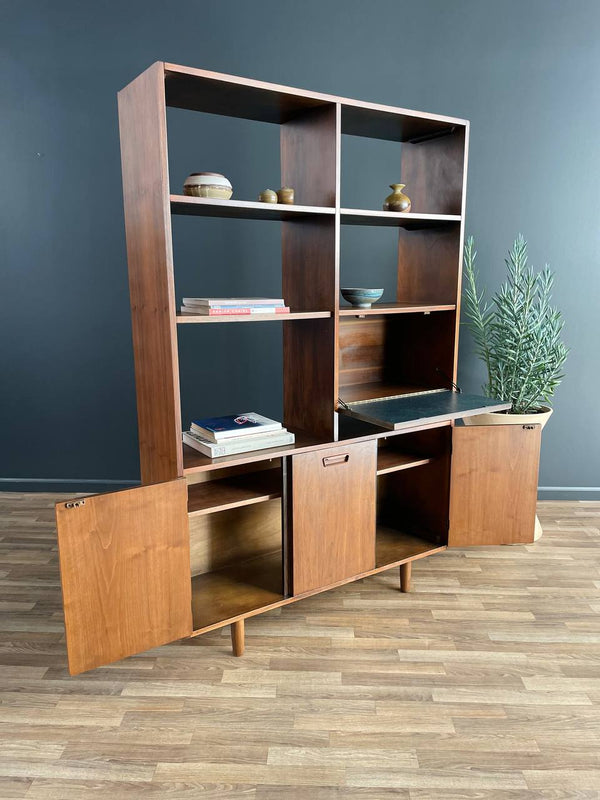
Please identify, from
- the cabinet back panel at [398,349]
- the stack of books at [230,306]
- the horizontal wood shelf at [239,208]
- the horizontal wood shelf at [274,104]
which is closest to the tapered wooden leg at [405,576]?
the cabinet back panel at [398,349]

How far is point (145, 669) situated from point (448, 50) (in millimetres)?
3219

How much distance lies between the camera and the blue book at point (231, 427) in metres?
2.02

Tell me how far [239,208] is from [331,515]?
1089mm

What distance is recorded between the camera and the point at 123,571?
1.78 m

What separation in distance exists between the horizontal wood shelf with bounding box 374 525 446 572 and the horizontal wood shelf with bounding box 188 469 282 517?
559 mm

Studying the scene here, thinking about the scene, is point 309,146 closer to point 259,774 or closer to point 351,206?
point 351,206

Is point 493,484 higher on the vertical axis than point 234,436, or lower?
lower

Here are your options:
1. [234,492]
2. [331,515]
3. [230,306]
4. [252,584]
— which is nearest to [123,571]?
[234,492]

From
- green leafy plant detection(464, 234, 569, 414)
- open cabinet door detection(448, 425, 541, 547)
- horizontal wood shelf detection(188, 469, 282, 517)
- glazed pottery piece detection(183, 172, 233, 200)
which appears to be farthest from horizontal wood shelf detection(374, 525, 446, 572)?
glazed pottery piece detection(183, 172, 233, 200)

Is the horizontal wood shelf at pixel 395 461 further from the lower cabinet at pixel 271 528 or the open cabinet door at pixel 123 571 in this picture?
the open cabinet door at pixel 123 571

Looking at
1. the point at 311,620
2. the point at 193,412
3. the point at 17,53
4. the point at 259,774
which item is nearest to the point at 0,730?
the point at 259,774

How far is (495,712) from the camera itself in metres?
1.85

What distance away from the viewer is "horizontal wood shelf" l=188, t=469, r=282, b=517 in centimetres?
200

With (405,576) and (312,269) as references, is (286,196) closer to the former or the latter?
(312,269)
